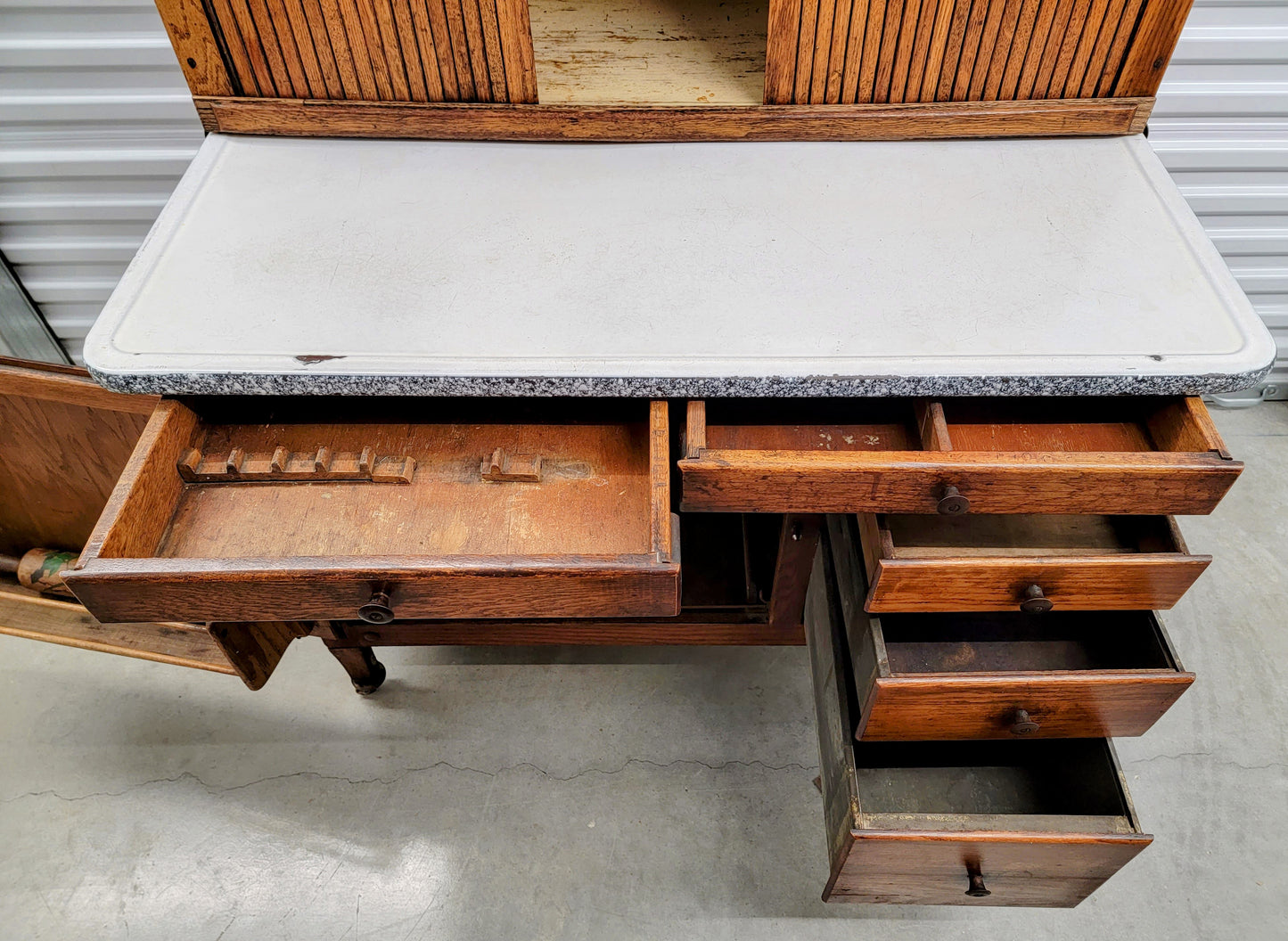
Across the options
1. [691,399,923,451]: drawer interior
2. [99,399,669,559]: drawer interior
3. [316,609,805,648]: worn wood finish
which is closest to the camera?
[99,399,669,559]: drawer interior

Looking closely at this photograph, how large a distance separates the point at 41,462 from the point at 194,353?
929mm

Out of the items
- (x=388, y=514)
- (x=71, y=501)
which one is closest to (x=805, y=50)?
(x=388, y=514)

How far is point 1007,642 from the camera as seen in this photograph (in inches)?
66.7

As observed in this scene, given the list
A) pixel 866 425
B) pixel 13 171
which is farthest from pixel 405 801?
pixel 13 171

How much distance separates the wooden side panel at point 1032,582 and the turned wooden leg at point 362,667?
1.25 meters

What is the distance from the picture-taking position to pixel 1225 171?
2.48m

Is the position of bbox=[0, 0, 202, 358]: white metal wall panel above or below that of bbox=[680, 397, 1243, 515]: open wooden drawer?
above

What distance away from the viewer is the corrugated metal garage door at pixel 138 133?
2242mm

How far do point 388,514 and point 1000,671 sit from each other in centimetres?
112

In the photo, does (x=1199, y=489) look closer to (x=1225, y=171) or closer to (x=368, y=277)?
(x=368, y=277)

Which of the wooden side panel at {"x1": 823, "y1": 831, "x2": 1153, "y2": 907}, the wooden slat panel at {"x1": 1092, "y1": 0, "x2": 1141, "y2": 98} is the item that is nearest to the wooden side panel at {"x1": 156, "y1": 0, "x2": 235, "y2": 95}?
the wooden slat panel at {"x1": 1092, "y1": 0, "x2": 1141, "y2": 98}

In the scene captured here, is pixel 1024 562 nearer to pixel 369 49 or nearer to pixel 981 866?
pixel 981 866

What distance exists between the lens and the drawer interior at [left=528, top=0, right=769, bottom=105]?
1615 mm

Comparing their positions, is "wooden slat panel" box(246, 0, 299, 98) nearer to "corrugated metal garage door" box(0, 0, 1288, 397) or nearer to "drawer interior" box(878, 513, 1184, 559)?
"corrugated metal garage door" box(0, 0, 1288, 397)
